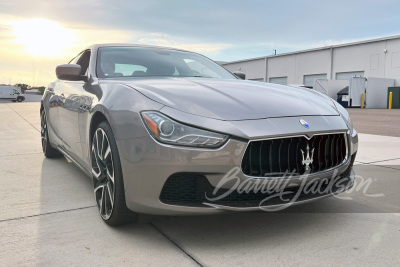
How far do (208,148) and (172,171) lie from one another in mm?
238

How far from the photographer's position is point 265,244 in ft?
7.25

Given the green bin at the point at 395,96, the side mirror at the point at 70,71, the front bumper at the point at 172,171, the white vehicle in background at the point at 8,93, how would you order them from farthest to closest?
the white vehicle in background at the point at 8,93
the green bin at the point at 395,96
the side mirror at the point at 70,71
the front bumper at the point at 172,171

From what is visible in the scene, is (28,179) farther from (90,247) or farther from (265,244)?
(265,244)

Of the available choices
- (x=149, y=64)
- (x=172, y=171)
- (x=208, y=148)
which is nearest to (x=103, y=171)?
(x=172, y=171)

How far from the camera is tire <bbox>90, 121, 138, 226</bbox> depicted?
7.55 feet

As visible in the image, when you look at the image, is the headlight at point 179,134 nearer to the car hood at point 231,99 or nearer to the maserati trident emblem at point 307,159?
the car hood at point 231,99

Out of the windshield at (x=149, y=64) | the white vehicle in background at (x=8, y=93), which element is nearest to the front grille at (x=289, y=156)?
the windshield at (x=149, y=64)

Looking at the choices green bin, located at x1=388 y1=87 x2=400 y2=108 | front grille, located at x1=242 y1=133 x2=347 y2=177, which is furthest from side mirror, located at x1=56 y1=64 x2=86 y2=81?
green bin, located at x1=388 y1=87 x2=400 y2=108

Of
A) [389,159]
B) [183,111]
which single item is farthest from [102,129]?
[389,159]

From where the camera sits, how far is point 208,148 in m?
2.02

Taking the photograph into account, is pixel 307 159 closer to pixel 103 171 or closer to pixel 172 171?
pixel 172 171

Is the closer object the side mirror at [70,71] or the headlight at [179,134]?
the headlight at [179,134]

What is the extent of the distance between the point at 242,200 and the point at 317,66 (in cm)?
3308

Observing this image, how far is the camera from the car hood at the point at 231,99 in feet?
7.19
